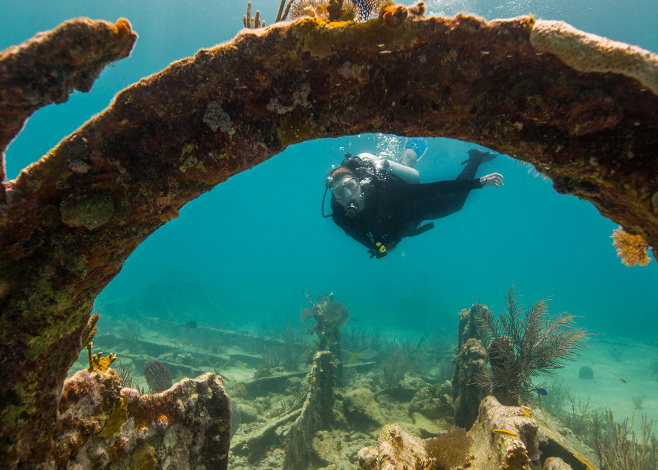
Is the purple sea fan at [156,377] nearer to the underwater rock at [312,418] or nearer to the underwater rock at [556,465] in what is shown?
the underwater rock at [312,418]

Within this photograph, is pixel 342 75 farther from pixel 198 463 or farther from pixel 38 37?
pixel 198 463

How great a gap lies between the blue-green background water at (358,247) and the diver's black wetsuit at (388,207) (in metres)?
4.57

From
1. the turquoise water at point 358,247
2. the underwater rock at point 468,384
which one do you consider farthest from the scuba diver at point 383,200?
the turquoise water at point 358,247

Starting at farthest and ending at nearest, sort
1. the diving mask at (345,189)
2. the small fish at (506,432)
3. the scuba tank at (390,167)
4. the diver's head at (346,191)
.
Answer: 1. the scuba tank at (390,167)
2. the diving mask at (345,189)
3. the diver's head at (346,191)
4. the small fish at (506,432)

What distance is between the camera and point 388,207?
8.20 metres

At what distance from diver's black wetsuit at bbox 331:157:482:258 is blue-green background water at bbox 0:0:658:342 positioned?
15.0 ft

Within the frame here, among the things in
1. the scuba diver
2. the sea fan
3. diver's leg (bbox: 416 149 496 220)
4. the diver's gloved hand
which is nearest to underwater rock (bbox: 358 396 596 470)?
the sea fan

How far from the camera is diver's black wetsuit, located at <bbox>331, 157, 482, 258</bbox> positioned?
8.02 metres

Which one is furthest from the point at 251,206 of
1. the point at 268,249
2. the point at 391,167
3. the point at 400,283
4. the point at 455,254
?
the point at 391,167

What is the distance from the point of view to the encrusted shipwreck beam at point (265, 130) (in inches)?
62.2

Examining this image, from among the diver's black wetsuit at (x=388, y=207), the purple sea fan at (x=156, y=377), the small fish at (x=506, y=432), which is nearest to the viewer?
the small fish at (x=506, y=432)

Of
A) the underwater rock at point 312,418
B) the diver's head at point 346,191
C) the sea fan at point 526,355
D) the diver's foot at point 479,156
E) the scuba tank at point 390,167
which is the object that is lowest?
the underwater rock at point 312,418

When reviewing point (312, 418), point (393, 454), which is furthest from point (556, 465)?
point (312, 418)

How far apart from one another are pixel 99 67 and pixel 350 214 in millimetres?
5999
